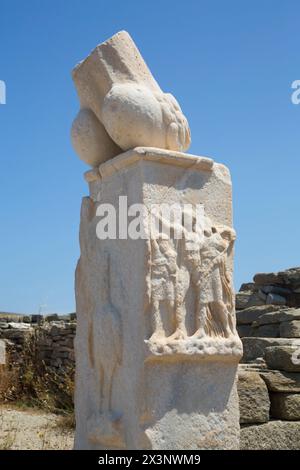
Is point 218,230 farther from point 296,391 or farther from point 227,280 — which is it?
point 296,391

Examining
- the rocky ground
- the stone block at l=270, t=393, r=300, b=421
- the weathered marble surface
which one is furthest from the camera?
the rocky ground

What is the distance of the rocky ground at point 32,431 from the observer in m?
5.98

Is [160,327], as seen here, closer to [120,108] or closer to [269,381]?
[120,108]

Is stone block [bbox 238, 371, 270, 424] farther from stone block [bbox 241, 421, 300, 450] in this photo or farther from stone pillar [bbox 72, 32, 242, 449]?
stone pillar [bbox 72, 32, 242, 449]

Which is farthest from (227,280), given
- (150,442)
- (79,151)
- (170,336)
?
(79,151)

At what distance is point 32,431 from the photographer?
6758 mm

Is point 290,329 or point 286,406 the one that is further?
point 290,329

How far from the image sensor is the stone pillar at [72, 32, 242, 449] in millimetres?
3064

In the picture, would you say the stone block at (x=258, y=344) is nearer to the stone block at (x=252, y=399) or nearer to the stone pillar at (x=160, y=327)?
the stone block at (x=252, y=399)

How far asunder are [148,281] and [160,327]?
251mm

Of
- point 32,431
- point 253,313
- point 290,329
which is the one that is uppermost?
point 253,313

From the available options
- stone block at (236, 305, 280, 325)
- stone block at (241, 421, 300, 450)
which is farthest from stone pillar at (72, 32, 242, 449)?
stone block at (236, 305, 280, 325)

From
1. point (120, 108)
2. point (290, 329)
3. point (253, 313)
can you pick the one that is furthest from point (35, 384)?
point (120, 108)

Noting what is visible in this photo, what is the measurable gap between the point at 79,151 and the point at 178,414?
1725 mm
